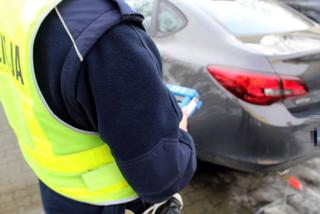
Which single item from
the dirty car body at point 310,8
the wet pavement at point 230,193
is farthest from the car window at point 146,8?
the dirty car body at point 310,8

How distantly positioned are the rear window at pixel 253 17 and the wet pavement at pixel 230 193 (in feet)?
4.08

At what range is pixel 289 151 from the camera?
243 centimetres

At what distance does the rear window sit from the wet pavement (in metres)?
1.24

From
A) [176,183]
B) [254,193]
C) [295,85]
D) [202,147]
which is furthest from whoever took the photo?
[254,193]

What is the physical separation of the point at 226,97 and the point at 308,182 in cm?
122

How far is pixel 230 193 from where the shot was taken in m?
3.05

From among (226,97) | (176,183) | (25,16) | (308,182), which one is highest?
(25,16)

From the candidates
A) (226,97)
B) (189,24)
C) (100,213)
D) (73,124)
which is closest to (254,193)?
(226,97)

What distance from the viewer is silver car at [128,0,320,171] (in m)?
2.36

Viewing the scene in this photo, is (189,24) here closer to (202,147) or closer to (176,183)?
(202,147)

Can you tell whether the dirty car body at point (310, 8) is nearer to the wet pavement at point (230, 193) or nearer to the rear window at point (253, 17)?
the rear window at point (253, 17)

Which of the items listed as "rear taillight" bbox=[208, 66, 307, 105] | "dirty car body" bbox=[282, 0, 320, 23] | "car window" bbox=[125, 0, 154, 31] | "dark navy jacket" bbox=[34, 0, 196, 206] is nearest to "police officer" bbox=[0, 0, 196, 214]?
"dark navy jacket" bbox=[34, 0, 196, 206]

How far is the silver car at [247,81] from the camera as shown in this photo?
93.0 inches

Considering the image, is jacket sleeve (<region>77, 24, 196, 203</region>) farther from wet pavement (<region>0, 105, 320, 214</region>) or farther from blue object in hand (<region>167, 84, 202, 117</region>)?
wet pavement (<region>0, 105, 320, 214</region>)
